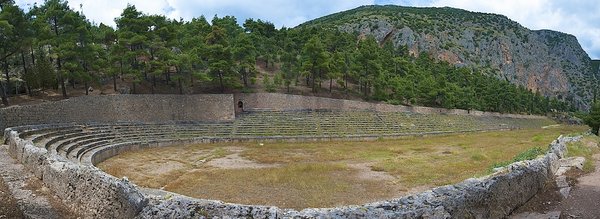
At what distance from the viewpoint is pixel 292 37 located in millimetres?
82938

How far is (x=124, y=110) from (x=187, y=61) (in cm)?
986

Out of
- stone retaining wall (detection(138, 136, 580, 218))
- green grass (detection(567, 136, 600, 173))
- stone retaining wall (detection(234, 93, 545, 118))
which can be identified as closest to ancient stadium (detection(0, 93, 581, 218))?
stone retaining wall (detection(138, 136, 580, 218))

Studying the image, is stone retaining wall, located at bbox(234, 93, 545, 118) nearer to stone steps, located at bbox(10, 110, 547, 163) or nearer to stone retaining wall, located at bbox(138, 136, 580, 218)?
stone steps, located at bbox(10, 110, 547, 163)

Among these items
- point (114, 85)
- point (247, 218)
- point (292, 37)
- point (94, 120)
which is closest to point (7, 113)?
point (94, 120)

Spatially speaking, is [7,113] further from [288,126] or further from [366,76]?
[366,76]

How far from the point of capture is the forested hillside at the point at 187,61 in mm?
37281

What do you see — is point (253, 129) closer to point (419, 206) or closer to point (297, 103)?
point (297, 103)

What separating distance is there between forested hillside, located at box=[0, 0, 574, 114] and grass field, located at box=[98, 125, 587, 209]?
41.8 ft

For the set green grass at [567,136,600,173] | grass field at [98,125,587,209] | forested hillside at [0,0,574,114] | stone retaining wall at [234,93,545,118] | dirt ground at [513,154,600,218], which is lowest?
grass field at [98,125,587,209]

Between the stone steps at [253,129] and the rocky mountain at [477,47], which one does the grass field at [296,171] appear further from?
the rocky mountain at [477,47]

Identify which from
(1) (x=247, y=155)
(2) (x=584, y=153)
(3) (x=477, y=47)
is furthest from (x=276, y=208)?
(3) (x=477, y=47)

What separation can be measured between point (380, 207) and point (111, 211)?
5.78m

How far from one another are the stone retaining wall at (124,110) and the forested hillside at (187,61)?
10.7ft

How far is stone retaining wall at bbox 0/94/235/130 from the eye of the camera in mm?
Answer: 28359
